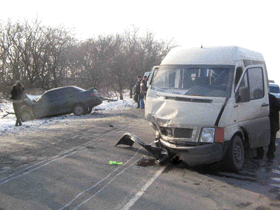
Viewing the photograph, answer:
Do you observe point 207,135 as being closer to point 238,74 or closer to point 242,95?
point 242,95

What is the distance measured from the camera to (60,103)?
1669cm

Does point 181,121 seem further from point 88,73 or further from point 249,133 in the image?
point 88,73

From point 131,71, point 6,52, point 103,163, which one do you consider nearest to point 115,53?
point 131,71

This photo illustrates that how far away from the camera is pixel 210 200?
472cm

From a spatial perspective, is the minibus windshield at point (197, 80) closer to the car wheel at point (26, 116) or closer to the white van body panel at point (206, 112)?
the white van body panel at point (206, 112)

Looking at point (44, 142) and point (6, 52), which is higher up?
point (6, 52)

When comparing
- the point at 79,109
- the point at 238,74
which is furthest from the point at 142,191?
the point at 79,109

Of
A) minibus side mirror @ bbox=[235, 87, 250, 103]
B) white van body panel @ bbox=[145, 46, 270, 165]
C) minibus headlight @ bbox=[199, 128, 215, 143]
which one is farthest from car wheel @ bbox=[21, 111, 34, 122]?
minibus side mirror @ bbox=[235, 87, 250, 103]

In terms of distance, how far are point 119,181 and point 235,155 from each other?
238cm

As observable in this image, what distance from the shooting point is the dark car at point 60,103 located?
16391 millimetres

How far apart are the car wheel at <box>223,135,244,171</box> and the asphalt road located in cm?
16

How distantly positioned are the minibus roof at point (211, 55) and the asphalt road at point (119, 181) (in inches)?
87.7

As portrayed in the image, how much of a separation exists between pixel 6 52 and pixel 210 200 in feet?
84.8

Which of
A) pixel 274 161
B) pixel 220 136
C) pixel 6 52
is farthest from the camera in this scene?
pixel 6 52
